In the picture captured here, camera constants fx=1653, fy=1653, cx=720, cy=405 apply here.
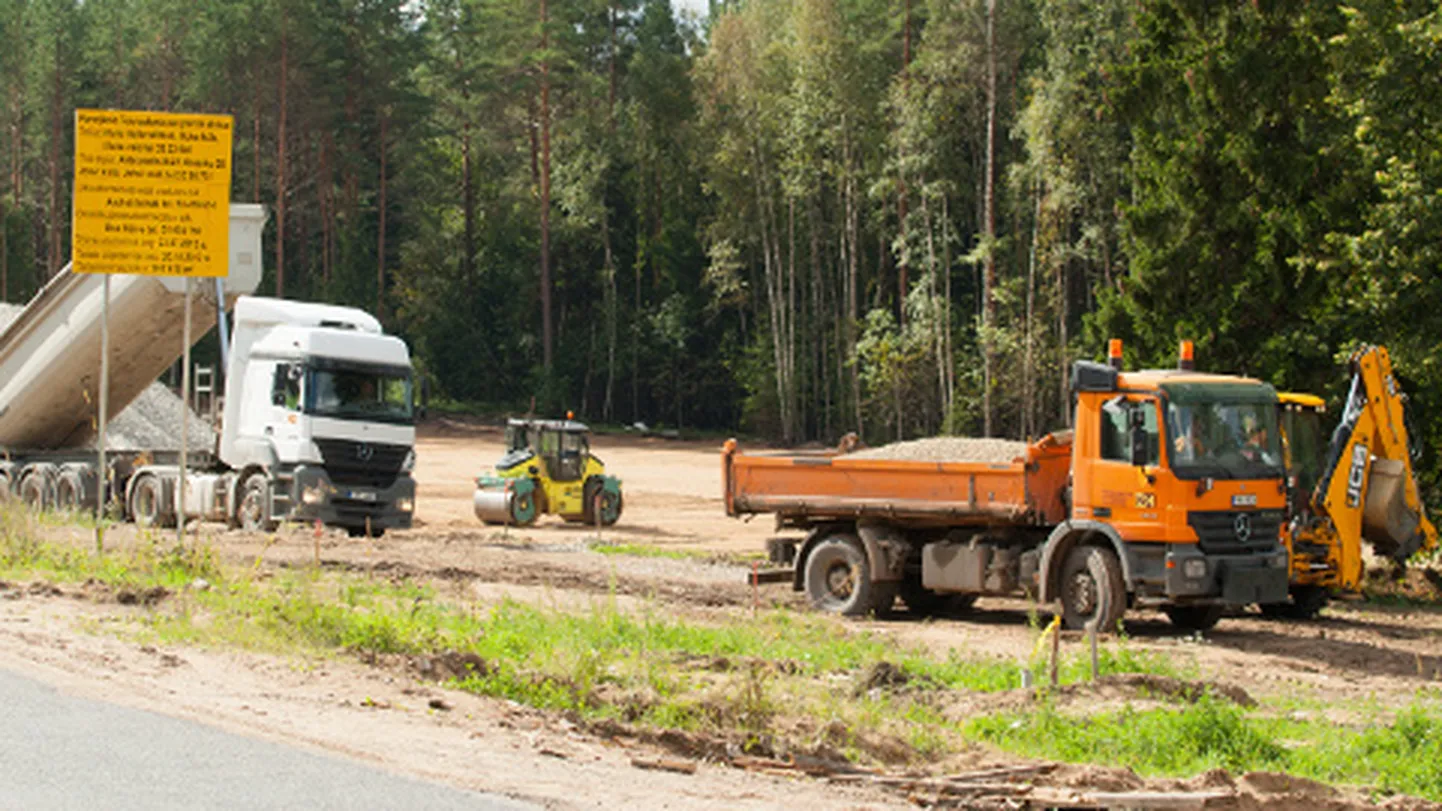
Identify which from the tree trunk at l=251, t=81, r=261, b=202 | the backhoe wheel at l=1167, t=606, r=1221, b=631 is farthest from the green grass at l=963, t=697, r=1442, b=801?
the tree trunk at l=251, t=81, r=261, b=202

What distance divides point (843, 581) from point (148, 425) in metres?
15.4

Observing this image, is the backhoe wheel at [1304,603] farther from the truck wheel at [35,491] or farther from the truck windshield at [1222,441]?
the truck wheel at [35,491]

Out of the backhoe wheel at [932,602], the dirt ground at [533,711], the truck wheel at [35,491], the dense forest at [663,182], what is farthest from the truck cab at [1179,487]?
the dense forest at [663,182]

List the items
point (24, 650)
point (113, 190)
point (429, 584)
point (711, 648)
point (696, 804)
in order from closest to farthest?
point (696, 804) < point (24, 650) < point (711, 648) < point (113, 190) < point (429, 584)

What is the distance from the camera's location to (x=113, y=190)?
17.3 metres

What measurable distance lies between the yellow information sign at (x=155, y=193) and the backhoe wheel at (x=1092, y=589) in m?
9.28

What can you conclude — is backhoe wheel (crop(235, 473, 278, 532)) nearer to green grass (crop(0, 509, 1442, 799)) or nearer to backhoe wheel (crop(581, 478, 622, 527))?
backhoe wheel (crop(581, 478, 622, 527))

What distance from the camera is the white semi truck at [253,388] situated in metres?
24.7

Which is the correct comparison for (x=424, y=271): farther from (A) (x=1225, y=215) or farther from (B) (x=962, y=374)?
(A) (x=1225, y=215)

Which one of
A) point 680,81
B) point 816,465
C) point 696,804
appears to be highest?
point 680,81

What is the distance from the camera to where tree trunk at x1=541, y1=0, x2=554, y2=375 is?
63281 mm

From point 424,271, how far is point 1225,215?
48.1m

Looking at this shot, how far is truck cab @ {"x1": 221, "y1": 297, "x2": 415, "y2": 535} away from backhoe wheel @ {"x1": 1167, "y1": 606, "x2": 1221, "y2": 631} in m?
12.1

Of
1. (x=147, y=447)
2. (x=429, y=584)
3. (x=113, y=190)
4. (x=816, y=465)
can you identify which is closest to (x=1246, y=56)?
(x=816, y=465)
